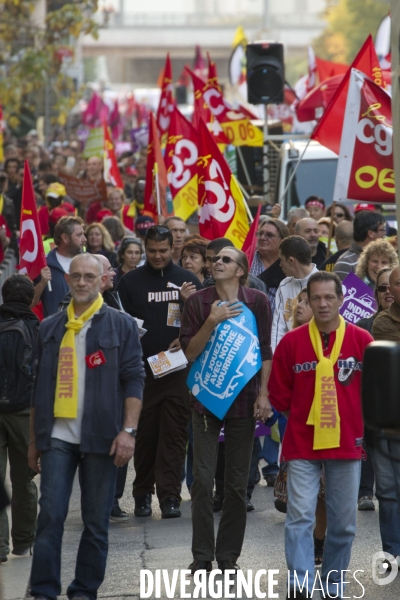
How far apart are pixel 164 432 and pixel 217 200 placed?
3.37 m

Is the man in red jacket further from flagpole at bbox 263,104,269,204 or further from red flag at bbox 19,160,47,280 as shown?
flagpole at bbox 263,104,269,204

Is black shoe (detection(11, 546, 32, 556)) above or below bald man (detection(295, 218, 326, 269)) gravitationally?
below

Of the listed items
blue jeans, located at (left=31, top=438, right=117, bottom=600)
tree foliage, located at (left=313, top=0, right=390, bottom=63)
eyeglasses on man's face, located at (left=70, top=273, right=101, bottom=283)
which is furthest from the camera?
tree foliage, located at (left=313, top=0, right=390, bottom=63)

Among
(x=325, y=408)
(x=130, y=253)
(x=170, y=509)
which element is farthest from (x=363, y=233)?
(x=325, y=408)

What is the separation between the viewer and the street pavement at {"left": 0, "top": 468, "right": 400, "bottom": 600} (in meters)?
7.22

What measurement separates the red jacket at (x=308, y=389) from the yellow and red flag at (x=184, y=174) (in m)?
7.85

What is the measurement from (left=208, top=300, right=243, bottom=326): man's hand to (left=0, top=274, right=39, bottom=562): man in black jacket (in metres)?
1.38

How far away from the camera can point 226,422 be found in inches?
297

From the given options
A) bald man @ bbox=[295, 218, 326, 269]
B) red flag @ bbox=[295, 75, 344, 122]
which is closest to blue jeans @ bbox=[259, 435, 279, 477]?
bald man @ bbox=[295, 218, 326, 269]

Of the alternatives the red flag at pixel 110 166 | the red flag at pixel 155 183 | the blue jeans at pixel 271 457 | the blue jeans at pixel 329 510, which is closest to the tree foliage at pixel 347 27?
the red flag at pixel 110 166

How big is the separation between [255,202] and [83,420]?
405 inches

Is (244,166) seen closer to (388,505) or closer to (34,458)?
(388,505)

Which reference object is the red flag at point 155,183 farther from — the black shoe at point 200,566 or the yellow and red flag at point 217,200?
the black shoe at point 200,566

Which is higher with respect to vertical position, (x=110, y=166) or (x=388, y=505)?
(x=388, y=505)
